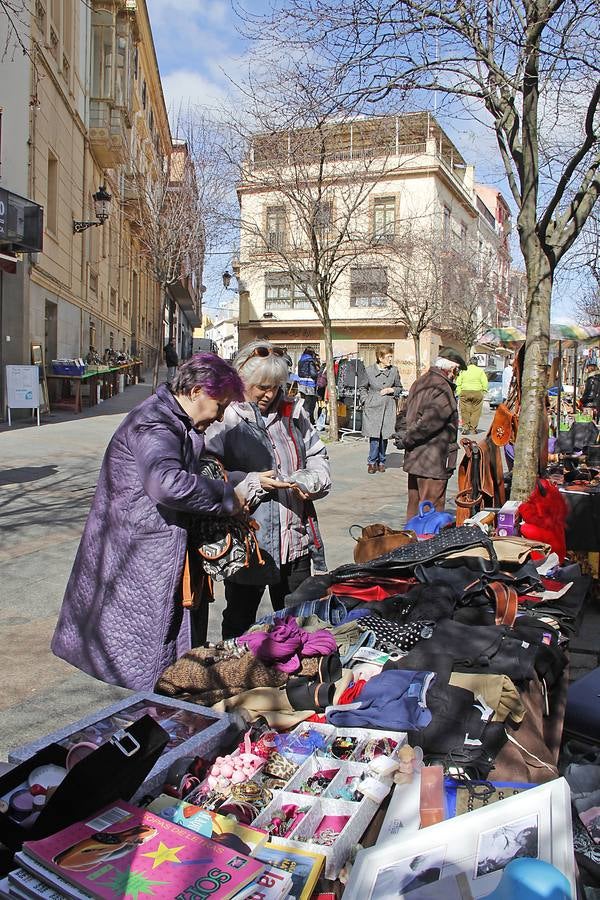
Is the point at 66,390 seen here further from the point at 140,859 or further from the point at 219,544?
the point at 140,859

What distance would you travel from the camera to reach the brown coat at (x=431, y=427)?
274 inches

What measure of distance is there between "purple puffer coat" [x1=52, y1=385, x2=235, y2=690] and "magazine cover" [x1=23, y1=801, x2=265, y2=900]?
4.18 ft

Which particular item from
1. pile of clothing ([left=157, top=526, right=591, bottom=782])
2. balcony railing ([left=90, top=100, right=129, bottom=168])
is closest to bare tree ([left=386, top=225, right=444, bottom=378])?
balcony railing ([left=90, top=100, right=129, bottom=168])

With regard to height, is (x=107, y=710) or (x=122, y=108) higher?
(x=122, y=108)

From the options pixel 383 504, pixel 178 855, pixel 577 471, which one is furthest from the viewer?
pixel 383 504

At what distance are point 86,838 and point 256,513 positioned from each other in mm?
2229

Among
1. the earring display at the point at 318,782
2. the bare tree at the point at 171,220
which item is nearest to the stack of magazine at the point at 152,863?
the earring display at the point at 318,782

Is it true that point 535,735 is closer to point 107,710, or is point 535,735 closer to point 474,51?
point 107,710

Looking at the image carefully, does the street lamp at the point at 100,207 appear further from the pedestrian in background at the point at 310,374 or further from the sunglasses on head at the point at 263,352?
the sunglasses on head at the point at 263,352

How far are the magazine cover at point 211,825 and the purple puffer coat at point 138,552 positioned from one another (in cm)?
111

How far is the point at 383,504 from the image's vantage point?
9.41 metres

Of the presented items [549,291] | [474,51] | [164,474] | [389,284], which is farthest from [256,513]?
[389,284]

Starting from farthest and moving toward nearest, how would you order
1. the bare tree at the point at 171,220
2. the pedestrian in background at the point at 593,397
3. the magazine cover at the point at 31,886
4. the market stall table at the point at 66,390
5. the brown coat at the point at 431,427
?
the bare tree at the point at 171,220 → the pedestrian in background at the point at 593,397 → the market stall table at the point at 66,390 → the brown coat at the point at 431,427 → the magazine cover at the point at 31,886

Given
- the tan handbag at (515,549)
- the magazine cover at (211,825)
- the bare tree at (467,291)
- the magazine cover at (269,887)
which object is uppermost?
the bare tree at (467,291)
